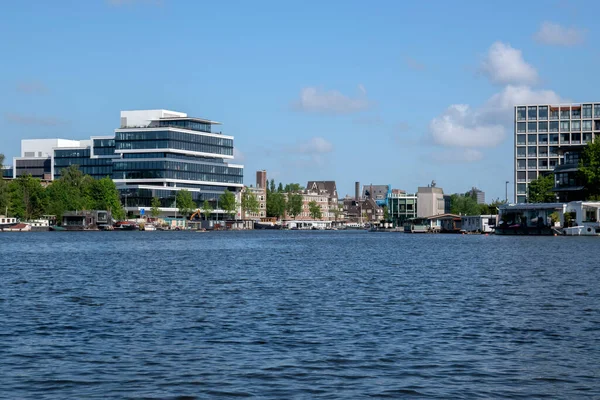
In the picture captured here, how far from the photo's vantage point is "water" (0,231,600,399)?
896 inches

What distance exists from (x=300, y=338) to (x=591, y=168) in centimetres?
16239

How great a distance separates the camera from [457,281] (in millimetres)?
57500

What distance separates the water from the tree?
419 ft

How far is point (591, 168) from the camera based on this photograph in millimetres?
181500

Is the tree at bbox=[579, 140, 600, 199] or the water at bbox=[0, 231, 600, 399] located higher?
the tree at bbox=[579, 140, 600, 199]

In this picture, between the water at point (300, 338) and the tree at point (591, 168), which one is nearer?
the water at point (300, 338)

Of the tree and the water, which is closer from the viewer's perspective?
the water

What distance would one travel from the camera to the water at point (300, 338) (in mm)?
22766

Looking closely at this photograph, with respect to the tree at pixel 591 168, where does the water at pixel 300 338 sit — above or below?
below

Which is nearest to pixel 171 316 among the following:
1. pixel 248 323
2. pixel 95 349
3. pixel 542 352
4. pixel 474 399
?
pixel 248 323

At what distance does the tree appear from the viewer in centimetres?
17950

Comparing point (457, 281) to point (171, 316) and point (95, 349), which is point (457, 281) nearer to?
point (171, 316)

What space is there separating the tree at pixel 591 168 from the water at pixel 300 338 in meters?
128

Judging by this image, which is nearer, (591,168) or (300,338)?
(300,338)
